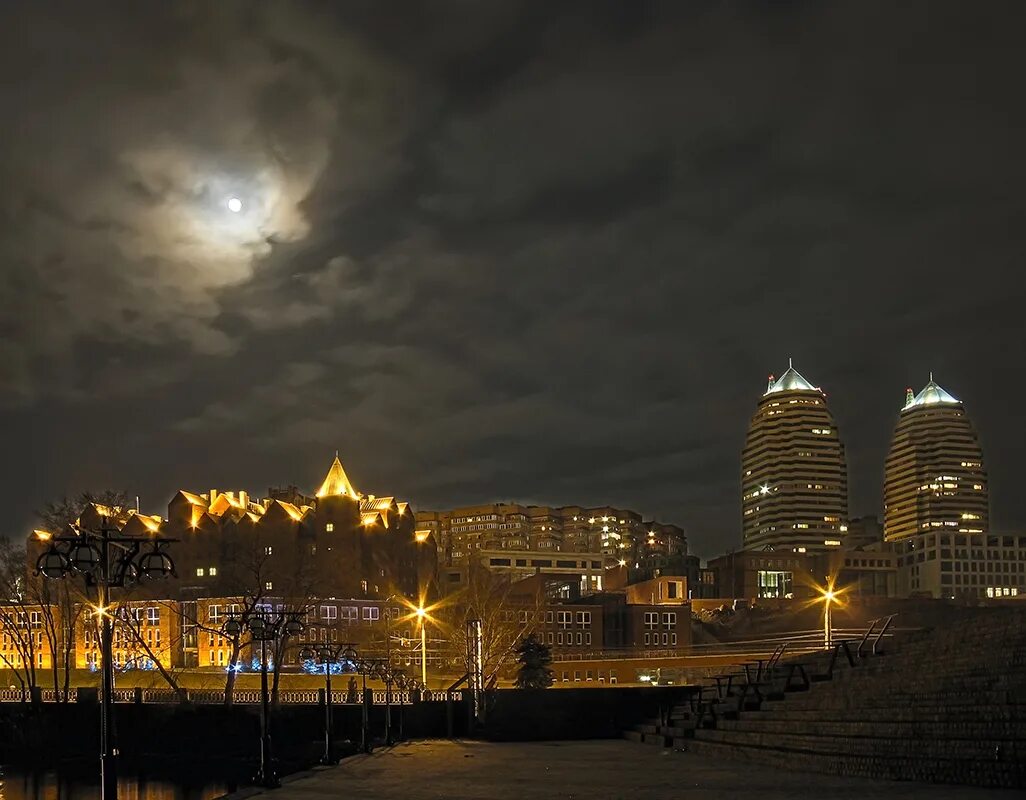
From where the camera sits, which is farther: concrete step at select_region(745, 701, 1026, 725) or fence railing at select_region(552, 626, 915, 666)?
fence railing at select_region(552, 626, 915, 666)

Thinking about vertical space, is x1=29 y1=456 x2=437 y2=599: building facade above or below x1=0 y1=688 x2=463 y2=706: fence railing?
above

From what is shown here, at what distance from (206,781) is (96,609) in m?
20.6

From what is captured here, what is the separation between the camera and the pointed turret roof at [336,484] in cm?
14462

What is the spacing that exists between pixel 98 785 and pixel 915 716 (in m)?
33.5

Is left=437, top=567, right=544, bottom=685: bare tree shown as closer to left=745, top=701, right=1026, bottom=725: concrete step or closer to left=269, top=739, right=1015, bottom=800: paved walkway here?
left=269, top=739, right=1015, bottom=800: paved walkway

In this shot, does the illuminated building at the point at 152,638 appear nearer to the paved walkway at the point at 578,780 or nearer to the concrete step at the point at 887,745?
the paved walkway at the point at 578,780

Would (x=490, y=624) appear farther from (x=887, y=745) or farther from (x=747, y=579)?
(x=747, y=579)

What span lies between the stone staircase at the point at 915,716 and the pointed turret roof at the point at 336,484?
109990mm

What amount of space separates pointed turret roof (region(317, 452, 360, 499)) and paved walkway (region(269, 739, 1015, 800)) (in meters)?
104

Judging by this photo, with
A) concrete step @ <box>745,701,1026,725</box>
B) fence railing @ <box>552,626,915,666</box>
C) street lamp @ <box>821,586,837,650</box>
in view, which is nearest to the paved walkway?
concrete step @ <box>745,701,1026,725</box>

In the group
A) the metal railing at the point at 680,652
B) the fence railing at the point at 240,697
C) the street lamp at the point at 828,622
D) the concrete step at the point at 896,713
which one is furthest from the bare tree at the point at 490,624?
the concrete step at the point at 896,713

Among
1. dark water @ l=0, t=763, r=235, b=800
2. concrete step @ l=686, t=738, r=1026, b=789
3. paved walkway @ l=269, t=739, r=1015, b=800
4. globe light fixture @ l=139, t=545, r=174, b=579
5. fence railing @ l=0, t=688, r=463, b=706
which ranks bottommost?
dark water @ l=0, t=763, r=235, b=800

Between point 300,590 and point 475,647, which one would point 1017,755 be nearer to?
point 475,647

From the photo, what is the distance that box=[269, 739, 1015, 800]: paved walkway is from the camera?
24984mm
